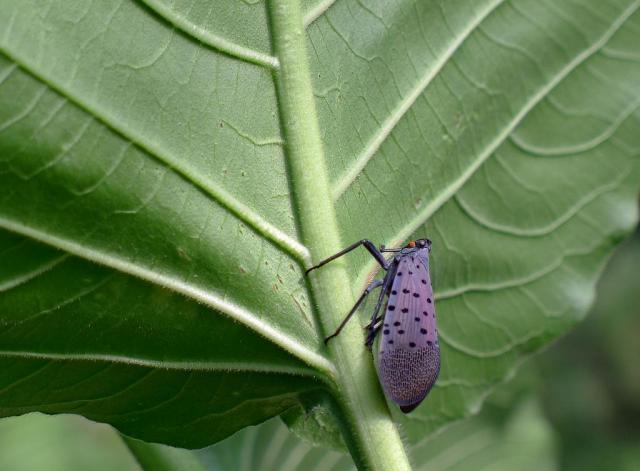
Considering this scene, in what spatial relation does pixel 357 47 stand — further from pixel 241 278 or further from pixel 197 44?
pixel 241 278

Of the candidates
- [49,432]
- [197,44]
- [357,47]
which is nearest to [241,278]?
[197,44]

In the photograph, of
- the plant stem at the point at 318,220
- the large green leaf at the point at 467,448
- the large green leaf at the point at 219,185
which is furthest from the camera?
the large green leaf at the point at 467,448

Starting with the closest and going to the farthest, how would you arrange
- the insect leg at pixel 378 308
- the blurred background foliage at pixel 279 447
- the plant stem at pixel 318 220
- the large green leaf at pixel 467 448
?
the plant stem at pixel 318 220 → the insect leg at pixel 378 308 → the blurred background foliage at pixel 279 447 → the large green leaf at pixel 467 448

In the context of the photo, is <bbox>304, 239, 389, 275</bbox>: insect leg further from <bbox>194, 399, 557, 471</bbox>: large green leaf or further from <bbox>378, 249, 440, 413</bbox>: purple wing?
<bbox>194, 399, 557, 471</bbox>: large green leaf

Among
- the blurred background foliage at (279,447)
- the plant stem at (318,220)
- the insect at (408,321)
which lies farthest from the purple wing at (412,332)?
the blurred background foliage at (279,447)

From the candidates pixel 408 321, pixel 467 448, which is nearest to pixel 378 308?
pixel 408 321

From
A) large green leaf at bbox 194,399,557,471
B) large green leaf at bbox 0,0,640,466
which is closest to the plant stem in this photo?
large green leaf at bbox 0,0,640,466

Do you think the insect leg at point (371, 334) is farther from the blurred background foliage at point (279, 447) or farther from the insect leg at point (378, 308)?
the blurred background foliage at point (279, 447)
